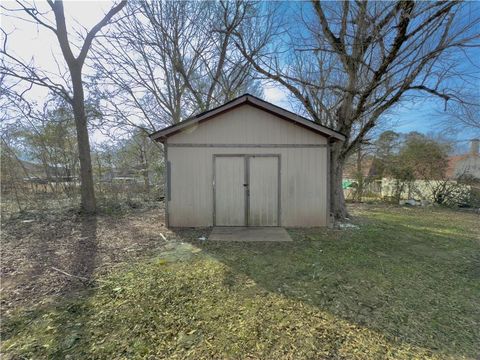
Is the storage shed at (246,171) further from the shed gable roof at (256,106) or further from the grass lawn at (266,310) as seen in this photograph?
the grass lawn at (266,310)

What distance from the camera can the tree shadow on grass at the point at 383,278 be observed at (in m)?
2.52

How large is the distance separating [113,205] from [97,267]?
5.65m

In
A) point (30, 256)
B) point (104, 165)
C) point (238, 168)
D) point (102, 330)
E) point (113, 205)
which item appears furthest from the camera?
point (104, 165)

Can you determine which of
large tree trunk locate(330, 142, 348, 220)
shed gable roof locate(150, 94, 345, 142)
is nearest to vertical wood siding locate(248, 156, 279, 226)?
shed gable roof locate(150, 94, 345, 142)

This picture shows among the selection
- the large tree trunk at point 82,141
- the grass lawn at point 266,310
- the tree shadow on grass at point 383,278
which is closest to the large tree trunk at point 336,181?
the tree shadow on grass at point 383,278

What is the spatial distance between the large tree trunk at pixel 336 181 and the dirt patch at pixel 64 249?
5.06m

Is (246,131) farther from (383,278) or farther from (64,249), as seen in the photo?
(64,249)

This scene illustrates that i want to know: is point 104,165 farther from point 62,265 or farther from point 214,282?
point 214,282

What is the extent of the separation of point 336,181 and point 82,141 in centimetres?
829

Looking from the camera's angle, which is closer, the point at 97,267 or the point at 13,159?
the point at 97,267

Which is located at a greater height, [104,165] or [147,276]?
[104,165]

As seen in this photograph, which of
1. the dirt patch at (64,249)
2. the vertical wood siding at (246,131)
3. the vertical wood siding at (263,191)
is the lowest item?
the dirt patch at (64,249)

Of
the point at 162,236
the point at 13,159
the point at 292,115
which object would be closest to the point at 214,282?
the point at 162,236

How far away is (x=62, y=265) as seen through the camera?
4.07 meters
